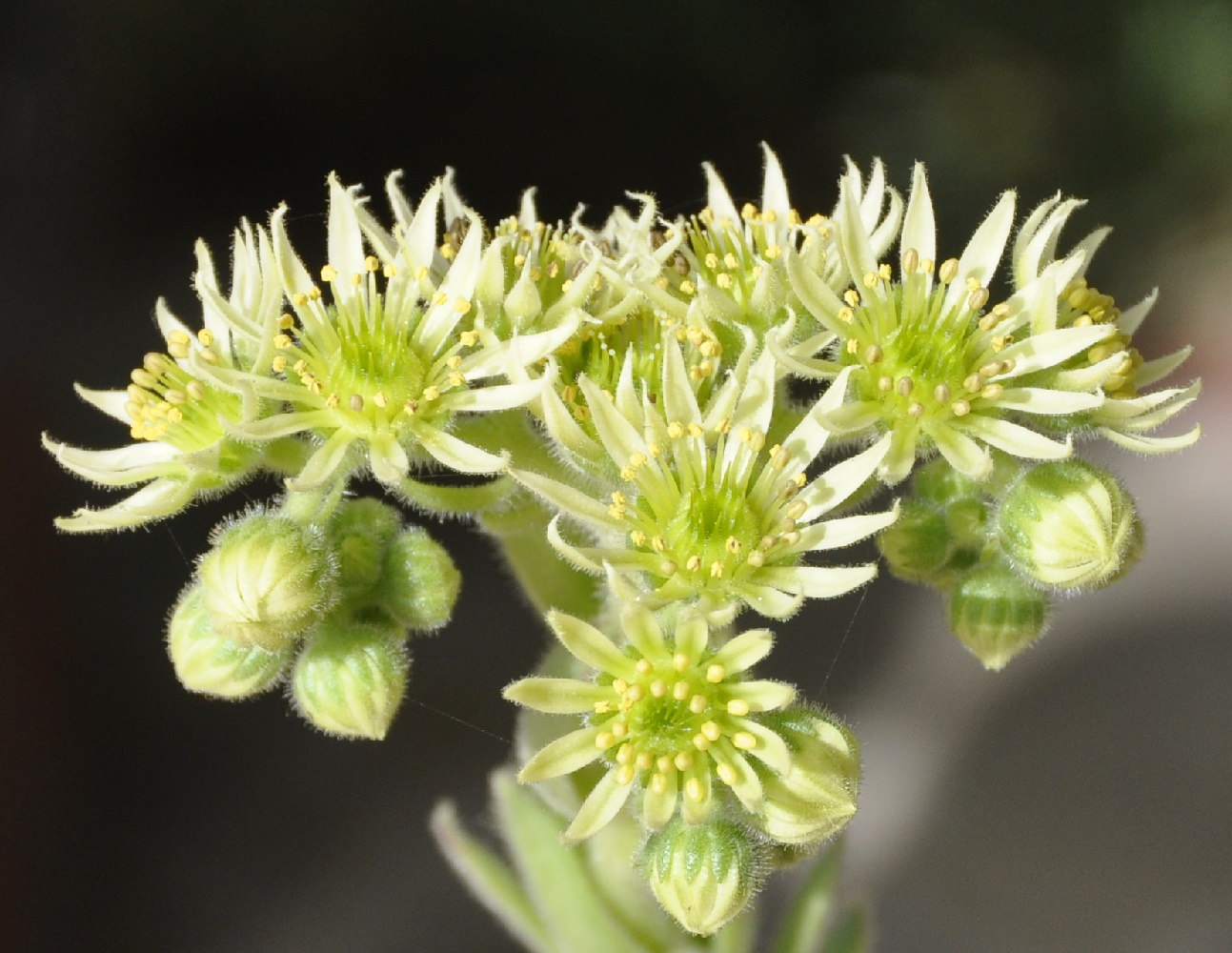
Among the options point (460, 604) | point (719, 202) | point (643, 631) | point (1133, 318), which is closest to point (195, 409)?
point (643, 631)

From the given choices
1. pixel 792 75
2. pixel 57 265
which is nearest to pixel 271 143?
pixel 57 265

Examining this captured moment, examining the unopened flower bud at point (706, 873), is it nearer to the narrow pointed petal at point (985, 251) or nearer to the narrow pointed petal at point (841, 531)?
the narrow pointed petal at point (841, 531)

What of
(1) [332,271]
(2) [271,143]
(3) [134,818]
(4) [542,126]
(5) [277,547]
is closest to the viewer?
(5) [277,547]

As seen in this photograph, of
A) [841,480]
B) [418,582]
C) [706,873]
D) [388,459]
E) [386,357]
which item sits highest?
[386,357]

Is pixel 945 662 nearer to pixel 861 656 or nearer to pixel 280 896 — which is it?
pixel 861 656

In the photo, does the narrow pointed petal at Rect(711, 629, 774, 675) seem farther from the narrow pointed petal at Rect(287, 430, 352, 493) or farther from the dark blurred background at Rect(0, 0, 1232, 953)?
the dark blurred background at Rect(0, 0, 1232, 953)

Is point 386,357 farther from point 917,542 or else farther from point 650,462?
point 917,542
